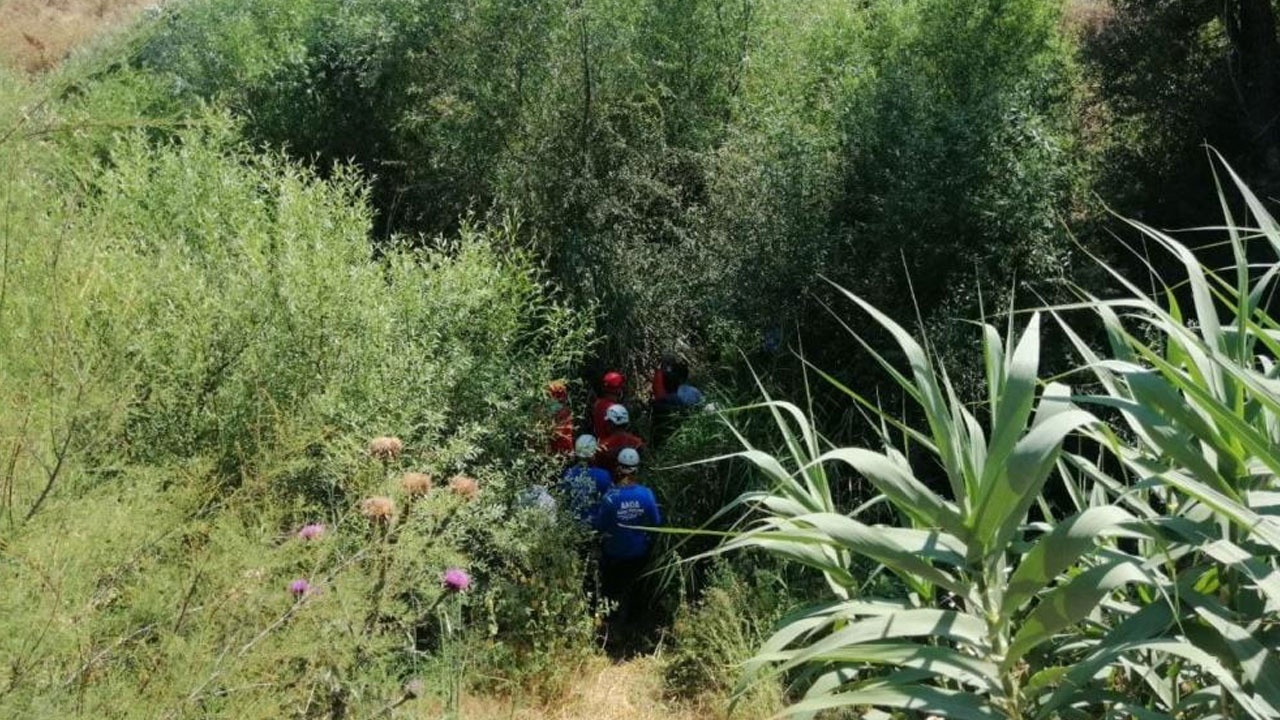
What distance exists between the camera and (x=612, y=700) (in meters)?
7.63

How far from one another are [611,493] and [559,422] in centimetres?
92

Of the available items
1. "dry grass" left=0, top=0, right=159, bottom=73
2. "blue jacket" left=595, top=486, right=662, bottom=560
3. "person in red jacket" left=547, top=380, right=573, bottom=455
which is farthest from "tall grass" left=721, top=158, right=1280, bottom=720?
"dry grass" left=0, top=0, right=159, bottom=73

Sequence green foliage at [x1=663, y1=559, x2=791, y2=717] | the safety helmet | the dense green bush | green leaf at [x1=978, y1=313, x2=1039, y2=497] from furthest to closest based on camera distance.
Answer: the safety helmet
green foliage at [x1=663, y1=559, x2=791, y2=717]
the dense green bush
green leaf at [x1=978, y1=313, x2=1039, y2=497]

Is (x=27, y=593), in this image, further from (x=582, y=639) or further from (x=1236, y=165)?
(x=1236, y=165)

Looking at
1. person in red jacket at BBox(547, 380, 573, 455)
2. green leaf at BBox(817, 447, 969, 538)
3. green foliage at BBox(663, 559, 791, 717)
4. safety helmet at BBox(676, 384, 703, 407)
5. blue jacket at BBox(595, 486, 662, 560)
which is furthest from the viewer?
safety helmet at BBox(676, 384, 703, 407)

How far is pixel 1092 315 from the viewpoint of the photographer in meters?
9.08

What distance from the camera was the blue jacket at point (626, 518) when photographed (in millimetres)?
8109

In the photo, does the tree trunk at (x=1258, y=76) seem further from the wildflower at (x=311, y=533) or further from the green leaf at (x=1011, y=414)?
the wildflower at (x=311, y=533)

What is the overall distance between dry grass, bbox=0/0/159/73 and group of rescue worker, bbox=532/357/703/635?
1397 cm

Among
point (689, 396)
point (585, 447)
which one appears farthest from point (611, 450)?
point (689, 396)

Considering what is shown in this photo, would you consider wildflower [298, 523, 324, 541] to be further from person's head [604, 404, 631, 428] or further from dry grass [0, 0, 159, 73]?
dry grass [0, 0, 159, 73]

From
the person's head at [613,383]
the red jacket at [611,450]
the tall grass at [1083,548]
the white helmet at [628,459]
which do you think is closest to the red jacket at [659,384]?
the person's head at [613,383]

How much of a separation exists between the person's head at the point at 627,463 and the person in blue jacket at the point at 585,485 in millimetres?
124

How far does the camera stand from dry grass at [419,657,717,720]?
7.38 m
